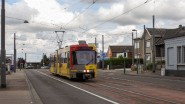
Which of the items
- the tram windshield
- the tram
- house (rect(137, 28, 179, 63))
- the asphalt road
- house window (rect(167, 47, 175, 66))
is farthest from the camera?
house (rect(137, 28, 179, 63))

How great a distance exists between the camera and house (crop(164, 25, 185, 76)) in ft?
158

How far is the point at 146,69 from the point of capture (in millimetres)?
67125

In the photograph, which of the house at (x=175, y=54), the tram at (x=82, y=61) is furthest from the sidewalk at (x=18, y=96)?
the house at (x=175, y=54)

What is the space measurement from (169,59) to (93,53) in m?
19.5

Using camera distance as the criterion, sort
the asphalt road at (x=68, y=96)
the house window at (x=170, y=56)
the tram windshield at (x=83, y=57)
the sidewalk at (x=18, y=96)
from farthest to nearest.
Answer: the house window at (x=170, y=56) → the tram windshield at (x=83, y=57) → the asphalt road at (x=68, y=96) → the sidewalk at (x=18, y=96)

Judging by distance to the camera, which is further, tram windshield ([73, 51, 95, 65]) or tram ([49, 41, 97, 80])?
tram windshield ([73, 51, 95, 65])

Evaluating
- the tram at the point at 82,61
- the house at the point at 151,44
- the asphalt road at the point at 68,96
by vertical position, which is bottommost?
the asphalt road at the point at 68,96

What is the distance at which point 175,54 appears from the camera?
50.2 meters

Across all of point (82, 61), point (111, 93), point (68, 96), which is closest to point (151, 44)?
point (82, 61)

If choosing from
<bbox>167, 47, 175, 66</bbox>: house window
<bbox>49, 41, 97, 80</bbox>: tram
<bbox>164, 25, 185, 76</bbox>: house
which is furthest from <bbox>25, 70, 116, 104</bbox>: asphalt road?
<bbox>167, 47, 175, 66</bbox>: house window

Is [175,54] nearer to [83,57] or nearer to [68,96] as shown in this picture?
[83,57]

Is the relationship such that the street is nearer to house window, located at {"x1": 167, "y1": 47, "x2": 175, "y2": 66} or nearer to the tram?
the tram

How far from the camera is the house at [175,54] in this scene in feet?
158

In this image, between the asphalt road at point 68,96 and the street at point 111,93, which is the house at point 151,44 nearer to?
the street at point 111,93
